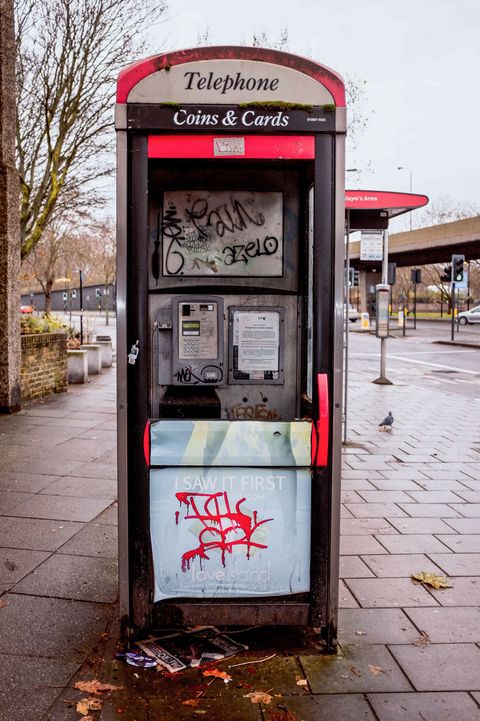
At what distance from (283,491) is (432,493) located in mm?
3227

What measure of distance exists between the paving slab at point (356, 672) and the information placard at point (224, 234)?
203 cm

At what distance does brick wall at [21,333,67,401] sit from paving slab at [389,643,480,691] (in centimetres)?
880

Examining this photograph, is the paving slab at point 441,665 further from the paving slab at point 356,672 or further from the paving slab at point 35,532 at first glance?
the paving slab at point 35,532

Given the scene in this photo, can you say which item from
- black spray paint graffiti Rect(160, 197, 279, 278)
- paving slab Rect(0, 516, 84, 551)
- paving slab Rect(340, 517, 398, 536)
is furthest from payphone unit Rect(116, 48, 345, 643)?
paving slab Rect(340, 517, 398, 536)

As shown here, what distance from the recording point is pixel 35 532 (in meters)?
4.76

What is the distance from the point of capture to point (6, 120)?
926cm

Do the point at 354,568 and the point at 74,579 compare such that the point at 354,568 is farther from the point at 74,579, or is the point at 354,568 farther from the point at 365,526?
the point at 74,579

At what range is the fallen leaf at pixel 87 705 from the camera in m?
2.74

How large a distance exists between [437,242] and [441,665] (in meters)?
39.3

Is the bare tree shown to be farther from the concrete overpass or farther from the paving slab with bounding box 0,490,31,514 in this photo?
the concrete overpass

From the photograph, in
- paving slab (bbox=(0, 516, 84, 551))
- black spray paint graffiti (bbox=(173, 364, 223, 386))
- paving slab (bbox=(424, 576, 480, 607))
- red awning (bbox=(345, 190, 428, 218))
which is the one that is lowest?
paving slab (bbox=(424, 576, 480, 607))

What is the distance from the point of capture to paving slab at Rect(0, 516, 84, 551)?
453cm

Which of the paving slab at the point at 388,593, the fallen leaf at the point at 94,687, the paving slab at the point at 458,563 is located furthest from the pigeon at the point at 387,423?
the fallen leaf at the point at 94,687

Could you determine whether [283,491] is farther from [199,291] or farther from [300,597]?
[199,291]
